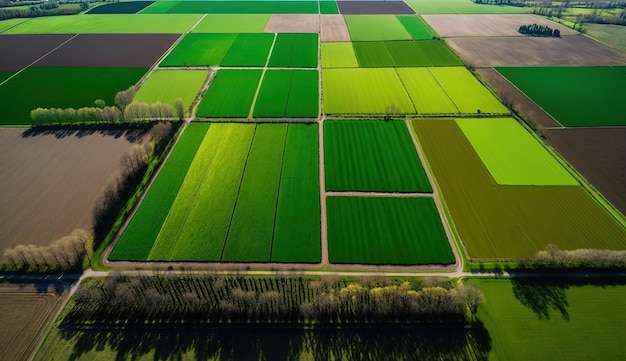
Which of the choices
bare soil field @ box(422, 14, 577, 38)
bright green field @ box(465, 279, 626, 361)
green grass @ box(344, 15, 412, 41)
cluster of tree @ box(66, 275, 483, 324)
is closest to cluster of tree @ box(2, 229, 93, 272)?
cluster of tree @ box(66, 275, 483, 324)

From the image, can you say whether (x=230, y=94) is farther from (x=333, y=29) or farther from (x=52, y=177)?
(x=333, y=29)

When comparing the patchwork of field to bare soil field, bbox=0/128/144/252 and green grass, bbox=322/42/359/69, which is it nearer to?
bare soil field, bbox=0/128/144/252

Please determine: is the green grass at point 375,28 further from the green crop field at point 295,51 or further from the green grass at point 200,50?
the green grass at point 200,50

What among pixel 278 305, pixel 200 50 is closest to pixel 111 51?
pixel 200 50

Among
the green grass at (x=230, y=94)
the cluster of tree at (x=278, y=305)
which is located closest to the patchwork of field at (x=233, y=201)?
the cluster of tree at (x=278, y=305)

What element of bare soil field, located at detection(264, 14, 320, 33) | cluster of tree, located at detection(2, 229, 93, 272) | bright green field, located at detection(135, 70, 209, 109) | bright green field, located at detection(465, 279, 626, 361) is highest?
bare soil field, located at detection(264, 14, 320, 33)
